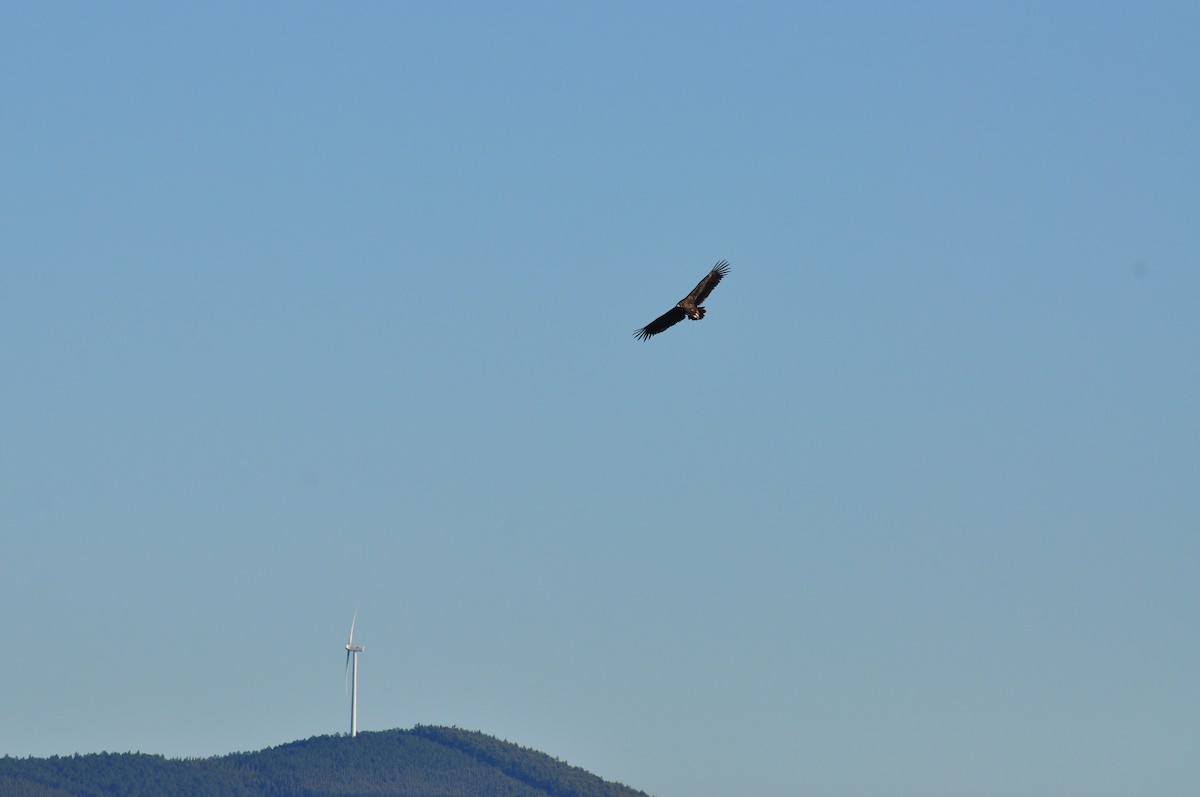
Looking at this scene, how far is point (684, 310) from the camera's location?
328ft
